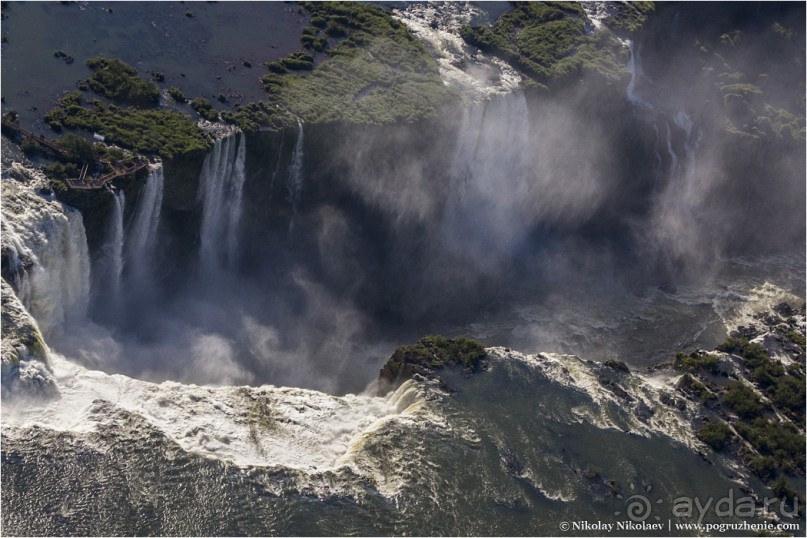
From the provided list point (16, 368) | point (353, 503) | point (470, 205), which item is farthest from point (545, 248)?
point (16, 368)

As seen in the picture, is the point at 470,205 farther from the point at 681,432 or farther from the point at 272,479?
the point at 272,479

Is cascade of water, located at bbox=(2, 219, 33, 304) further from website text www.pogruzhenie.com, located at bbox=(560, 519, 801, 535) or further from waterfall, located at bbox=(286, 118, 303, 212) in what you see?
website text www.pogruzhenie.com, located at bbox=(560, 519, 801, 535)

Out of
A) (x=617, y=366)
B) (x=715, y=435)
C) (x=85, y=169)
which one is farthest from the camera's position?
(x=617, y=366)

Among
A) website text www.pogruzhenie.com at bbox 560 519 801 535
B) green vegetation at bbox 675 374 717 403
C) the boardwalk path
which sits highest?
the boardwalk path

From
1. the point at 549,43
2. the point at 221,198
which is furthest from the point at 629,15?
the point at 221,198

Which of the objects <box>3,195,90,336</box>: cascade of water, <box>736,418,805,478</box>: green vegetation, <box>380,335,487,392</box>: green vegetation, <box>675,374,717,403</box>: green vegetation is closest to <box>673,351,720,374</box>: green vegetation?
<box>675,374,717,403</box>: green vegetation

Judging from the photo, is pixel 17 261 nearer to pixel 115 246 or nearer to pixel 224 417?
pixel 115 246

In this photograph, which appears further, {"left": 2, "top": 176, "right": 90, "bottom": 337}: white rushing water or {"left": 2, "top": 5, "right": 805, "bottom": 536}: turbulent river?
Answer: {"left": 2, "top": 176, "right": 90, "bottom": 337}: white rushing water
